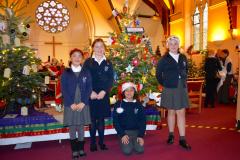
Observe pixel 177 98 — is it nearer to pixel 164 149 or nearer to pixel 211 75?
pixel 164 149

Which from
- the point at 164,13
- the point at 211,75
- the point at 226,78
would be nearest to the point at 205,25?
the point at 164,13

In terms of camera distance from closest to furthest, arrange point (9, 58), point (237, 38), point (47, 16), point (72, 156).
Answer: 1. point (72, 156)
2. point (9, 58)
3. point (237, 38)
4. point (47, 16)

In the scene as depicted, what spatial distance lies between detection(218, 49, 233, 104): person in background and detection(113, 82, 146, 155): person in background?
15.3ft

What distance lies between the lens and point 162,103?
12.9 ft

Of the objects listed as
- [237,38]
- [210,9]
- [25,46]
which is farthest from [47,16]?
[25,46]

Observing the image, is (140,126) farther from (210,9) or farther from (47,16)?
(47,16)

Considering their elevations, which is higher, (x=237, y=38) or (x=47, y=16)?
(x=47, y=16)

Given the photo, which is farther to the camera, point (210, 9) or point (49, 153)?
point (210, 9)

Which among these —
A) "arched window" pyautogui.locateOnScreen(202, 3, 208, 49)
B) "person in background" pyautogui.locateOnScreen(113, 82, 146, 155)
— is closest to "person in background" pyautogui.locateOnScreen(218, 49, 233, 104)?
"arched window" pyautogui.locateOnScreen(202, 3, 208, 49)

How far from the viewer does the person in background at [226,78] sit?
760 centimetres

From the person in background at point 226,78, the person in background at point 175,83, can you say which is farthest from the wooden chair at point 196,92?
the person in background at point 175,83

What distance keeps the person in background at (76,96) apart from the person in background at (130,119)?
449 mm

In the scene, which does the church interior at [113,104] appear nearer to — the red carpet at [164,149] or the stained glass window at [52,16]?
the red carpet at [164,149]

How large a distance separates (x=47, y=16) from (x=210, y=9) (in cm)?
1180
